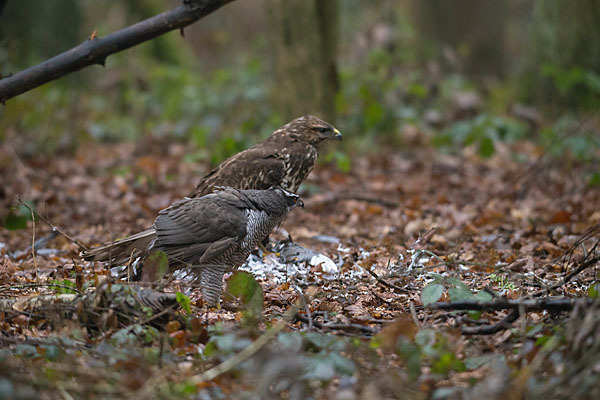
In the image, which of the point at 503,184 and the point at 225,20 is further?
the point at 225,20

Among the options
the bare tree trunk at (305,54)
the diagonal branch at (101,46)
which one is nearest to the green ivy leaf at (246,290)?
the diagonal branch at (101,46)

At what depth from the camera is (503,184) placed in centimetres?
798

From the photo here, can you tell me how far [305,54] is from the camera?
8.77m

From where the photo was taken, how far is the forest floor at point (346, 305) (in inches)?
104

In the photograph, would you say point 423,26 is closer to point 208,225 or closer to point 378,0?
point 378,0

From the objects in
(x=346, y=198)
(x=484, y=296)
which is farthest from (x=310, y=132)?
(x=484, y=296)

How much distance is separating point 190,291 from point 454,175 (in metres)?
→ 4.97

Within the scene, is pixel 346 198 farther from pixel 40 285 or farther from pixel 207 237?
pixel 40 285

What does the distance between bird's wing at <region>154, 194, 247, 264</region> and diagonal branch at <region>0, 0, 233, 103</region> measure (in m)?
1.46

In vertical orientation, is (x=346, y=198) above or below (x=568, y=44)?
below

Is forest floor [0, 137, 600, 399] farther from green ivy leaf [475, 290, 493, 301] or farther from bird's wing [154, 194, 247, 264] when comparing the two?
bird's wing [154, 194, 247, 264]

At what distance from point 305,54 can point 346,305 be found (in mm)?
5338

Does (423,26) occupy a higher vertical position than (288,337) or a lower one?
higher

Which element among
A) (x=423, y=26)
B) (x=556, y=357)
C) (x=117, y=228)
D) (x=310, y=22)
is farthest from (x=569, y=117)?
(x=556, y=357)
